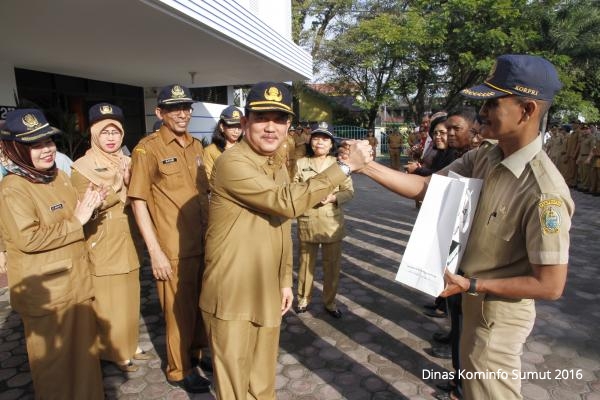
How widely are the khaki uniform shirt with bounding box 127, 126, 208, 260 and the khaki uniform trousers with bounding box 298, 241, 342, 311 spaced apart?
147cm

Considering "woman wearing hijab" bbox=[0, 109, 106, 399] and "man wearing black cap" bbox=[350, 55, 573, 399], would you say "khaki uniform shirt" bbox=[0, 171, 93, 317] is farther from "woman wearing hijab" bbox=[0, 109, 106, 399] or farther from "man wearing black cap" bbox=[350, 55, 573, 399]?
"man wearing black cap" bbox=[350, 55, 573, 399]

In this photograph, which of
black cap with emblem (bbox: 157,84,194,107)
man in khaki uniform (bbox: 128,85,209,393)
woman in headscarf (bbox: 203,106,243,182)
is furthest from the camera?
woman in headscarf (bbox: 203,106,243,182)

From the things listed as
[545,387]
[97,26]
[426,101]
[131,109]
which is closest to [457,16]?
[426,101]

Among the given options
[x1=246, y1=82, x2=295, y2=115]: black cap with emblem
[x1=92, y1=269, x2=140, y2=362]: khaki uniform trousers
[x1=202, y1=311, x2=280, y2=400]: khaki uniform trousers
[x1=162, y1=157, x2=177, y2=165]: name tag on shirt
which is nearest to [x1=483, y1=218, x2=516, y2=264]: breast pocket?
[x1=246, y1=82, x2=295, y2=115]: black cap with emblem

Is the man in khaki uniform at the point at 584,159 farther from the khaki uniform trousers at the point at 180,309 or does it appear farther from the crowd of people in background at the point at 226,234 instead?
the khaki uniform trousers at the point at 180,309

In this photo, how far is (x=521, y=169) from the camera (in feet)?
5.59

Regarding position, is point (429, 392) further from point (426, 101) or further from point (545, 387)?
point (426, 101)

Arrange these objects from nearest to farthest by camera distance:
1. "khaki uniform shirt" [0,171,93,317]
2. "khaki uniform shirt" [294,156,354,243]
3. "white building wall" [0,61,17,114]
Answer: "khaki uniform shirt" [0,171,93,317], "khaki uniform shirt" [294,156,354,243], "white building wall" [0,61,17,114]

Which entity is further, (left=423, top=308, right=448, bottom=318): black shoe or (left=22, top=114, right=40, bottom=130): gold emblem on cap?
(left=423, top=308, right=448, bottom=318): black shoe

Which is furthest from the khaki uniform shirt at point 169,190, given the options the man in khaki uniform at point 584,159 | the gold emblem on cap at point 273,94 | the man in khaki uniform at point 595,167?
the man in khaki uniform at point 584,159

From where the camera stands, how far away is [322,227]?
160 inches

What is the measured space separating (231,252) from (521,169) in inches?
55.0

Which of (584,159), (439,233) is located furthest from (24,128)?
(584,159)

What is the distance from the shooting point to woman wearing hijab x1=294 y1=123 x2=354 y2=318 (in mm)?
4066
